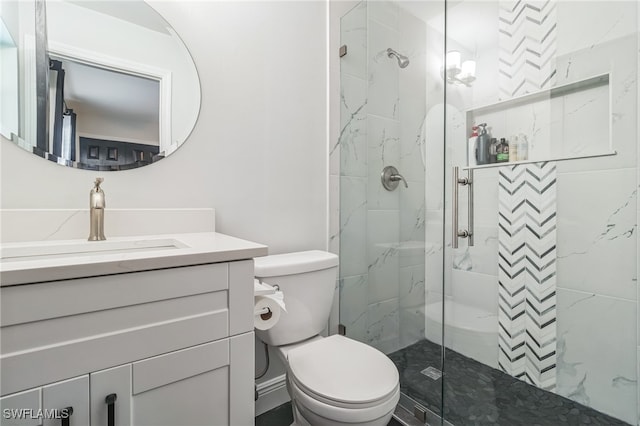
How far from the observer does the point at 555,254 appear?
1.54 metres

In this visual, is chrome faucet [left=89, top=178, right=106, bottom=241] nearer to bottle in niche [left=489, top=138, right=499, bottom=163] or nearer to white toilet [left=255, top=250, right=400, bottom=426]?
white toilet [left=255, top=250, right=400, bottom=426]

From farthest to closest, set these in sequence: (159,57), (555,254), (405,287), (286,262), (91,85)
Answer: (405,287) < (555,254) < (286,262) < (159,57) < (91,85)

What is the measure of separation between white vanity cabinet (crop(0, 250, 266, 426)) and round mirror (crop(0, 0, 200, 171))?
66 cm

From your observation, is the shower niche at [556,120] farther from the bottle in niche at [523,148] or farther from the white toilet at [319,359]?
the white toilet at [319,359]

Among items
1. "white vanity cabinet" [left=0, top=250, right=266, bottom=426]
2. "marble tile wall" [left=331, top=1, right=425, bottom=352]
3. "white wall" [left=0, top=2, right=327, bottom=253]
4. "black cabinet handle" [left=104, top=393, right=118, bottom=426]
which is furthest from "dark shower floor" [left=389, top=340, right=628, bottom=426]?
"black cabinet handle" [left=104, top=393, right=118, bottom=426]

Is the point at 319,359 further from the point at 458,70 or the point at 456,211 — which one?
the point at 458,70

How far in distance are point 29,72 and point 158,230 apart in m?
0.66

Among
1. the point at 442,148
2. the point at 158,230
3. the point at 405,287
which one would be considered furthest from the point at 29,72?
the point at 405,287

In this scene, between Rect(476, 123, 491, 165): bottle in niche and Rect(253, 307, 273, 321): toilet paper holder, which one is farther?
Rect(476, 123, 491, 165): bottle in niche

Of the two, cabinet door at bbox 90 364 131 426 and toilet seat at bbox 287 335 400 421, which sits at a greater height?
cabinet door at bbox 90 364 131 426

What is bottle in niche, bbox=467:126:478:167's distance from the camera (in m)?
1.72

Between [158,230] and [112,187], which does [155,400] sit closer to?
[158,230]

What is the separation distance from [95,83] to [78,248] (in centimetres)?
62

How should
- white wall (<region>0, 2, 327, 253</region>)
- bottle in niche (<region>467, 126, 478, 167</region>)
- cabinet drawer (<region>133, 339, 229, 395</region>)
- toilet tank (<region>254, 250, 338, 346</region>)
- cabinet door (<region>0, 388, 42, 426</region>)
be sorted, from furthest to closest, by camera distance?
bottle in niche (<region>467, 126, 478, 167</region>), toilet tank (<region>254, 250, 338, 346</region>), white wall (<region>0, 2, 327, 253</region>), cabinet drawer (<region>133, 339, 229, 395</region>), cabinet door (<region>0, 388, 42, 426</region>)
